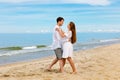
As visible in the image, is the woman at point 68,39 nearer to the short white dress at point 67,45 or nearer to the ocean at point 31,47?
the short white dress at point 67,45

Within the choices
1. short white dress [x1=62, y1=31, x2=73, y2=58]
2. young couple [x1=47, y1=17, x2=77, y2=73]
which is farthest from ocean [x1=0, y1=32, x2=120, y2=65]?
short white dress [x1=62, y1=31, x2=73, y2=58]

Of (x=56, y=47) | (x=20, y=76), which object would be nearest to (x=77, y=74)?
(x=56, y=47)

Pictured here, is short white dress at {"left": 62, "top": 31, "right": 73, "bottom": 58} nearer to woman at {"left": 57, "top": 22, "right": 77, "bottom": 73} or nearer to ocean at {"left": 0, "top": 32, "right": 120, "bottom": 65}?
woman at {"left": 57, "top": 22, "right": 77, "bottom": 73}

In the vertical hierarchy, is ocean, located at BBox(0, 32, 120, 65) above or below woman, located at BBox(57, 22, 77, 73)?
below

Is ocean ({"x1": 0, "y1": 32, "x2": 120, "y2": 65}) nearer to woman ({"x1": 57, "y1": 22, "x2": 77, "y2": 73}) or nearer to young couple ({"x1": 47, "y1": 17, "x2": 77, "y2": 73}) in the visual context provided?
young couple ({"x1": 47, "y1": 17, "x2": 77, "y2": 73})

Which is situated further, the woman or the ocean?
the ocean

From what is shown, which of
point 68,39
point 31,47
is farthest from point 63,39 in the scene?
point 31,47

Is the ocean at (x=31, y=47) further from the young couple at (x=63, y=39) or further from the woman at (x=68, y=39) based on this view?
the woman at (x=68, y=39)

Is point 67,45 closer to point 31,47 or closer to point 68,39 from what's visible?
point 68,39

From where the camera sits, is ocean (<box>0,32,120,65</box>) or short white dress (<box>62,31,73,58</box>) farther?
ocean (<box>0,32,120,65</box>)

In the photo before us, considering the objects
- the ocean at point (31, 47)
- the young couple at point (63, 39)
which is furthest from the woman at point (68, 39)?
the ocean at point (31, 47)

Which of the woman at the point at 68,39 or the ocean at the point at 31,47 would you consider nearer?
the woman at the point at 68,39

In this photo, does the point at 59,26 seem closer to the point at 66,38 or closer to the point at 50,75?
the point at 66,38

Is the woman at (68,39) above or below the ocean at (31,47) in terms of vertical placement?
above
